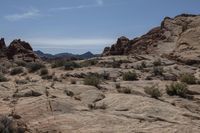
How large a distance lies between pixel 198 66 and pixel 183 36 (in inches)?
347

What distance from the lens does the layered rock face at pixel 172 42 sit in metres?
33.4

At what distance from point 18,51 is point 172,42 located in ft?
72.2

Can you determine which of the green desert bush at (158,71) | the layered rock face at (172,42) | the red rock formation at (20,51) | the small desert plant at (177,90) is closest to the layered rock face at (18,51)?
the red rock formation at (20,51)

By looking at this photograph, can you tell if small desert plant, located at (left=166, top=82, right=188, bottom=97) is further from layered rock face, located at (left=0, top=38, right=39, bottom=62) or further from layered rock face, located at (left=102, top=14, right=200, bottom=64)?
layered rock face, located at (left=0, top=38, right=39, bottom=62)

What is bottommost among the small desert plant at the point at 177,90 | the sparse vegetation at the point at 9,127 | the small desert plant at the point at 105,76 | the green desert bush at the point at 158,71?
the sparse vegetation at the point at 9,127

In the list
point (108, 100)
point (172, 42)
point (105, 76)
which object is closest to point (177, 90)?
point (108, 100)

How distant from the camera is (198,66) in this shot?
95.7ft

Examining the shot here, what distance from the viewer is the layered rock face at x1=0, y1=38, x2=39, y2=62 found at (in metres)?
48.9

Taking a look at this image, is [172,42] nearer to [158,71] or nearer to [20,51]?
[158,71]

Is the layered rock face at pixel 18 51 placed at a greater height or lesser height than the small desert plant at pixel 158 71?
greater

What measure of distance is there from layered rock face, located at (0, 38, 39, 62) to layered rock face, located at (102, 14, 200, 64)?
1093 centimetres

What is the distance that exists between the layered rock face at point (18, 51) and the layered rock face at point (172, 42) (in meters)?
10.9

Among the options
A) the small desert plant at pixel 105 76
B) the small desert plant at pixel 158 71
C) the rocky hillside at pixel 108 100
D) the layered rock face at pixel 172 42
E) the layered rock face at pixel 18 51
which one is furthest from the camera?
the layered rock face at pixel 18 51

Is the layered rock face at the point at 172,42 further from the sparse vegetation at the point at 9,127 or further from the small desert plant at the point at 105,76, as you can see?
the sparse vegetation at the point at 9,127
